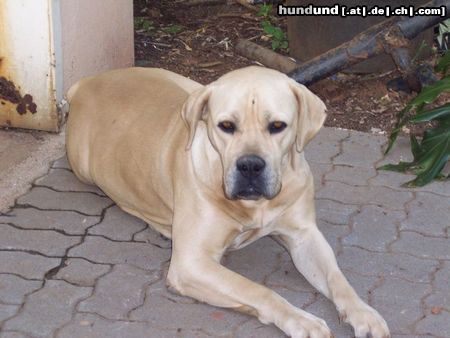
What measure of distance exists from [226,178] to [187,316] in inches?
24.6

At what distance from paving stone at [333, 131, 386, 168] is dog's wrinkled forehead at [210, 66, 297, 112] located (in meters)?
1.75

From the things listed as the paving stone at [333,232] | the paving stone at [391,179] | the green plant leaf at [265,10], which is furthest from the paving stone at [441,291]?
the green plant leaf at [265,10]

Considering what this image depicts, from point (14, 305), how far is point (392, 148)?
272cm

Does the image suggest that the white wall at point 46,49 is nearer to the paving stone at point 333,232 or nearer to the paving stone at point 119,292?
the paving stone at point 119,292

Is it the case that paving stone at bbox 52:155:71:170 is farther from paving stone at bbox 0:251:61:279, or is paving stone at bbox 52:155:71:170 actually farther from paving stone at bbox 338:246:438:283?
paving stone at bbox 338:246:438:283

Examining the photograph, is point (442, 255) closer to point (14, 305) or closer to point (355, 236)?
point (355, 236)

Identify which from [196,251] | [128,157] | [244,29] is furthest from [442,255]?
[244,29]

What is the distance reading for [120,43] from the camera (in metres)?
6.54

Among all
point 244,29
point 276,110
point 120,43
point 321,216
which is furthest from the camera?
point 244,29

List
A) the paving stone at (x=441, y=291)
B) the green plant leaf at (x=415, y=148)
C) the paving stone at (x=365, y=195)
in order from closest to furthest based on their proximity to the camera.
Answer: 1. the paving stone at (x=441, y=291)
2. the paving stone at (x=365, y=195)
3. the green plant leaf at (x=415, y=148)

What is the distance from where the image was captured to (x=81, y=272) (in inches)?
176

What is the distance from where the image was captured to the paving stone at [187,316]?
4039mm

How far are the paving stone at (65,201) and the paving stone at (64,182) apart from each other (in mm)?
52

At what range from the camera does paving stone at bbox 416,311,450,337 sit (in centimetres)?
404
